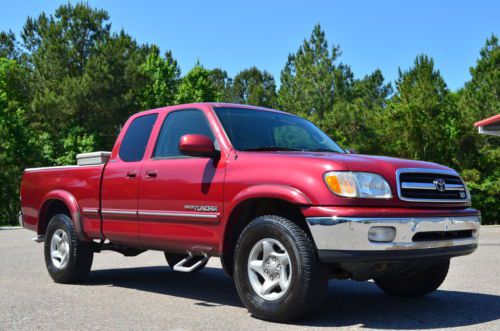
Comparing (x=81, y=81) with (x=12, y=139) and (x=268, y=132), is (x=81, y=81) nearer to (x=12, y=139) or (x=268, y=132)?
(x=12, y=139)

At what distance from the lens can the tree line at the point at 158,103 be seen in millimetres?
35438

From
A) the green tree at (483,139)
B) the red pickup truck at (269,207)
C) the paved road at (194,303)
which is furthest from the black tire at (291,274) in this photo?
the green tree at (483,139)

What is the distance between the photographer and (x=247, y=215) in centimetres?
554

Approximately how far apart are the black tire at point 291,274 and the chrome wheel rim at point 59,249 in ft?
10.4

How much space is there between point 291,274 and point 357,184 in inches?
34.7

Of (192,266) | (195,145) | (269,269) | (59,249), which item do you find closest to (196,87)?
(59,249)

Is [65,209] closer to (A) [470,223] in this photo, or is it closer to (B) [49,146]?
(A) [470,223]

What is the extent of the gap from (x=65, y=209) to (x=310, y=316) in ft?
13.7

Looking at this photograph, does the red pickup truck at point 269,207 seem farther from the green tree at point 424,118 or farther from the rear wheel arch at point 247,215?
the green tree at point 424,118

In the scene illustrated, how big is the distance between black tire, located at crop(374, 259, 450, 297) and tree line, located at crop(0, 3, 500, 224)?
2815 cm

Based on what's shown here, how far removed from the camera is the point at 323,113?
40688 millimetres

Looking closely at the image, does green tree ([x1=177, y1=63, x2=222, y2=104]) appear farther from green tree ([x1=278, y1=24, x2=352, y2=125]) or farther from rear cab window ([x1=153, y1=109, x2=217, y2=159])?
rear cab window ([x1=153, y1=109, x2=217, y2=159])

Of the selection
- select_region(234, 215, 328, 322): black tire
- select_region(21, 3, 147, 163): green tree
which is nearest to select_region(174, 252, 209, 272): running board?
select_region(234, 215, 328, 322): black tire

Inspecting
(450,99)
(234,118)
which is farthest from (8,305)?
(450,99)
